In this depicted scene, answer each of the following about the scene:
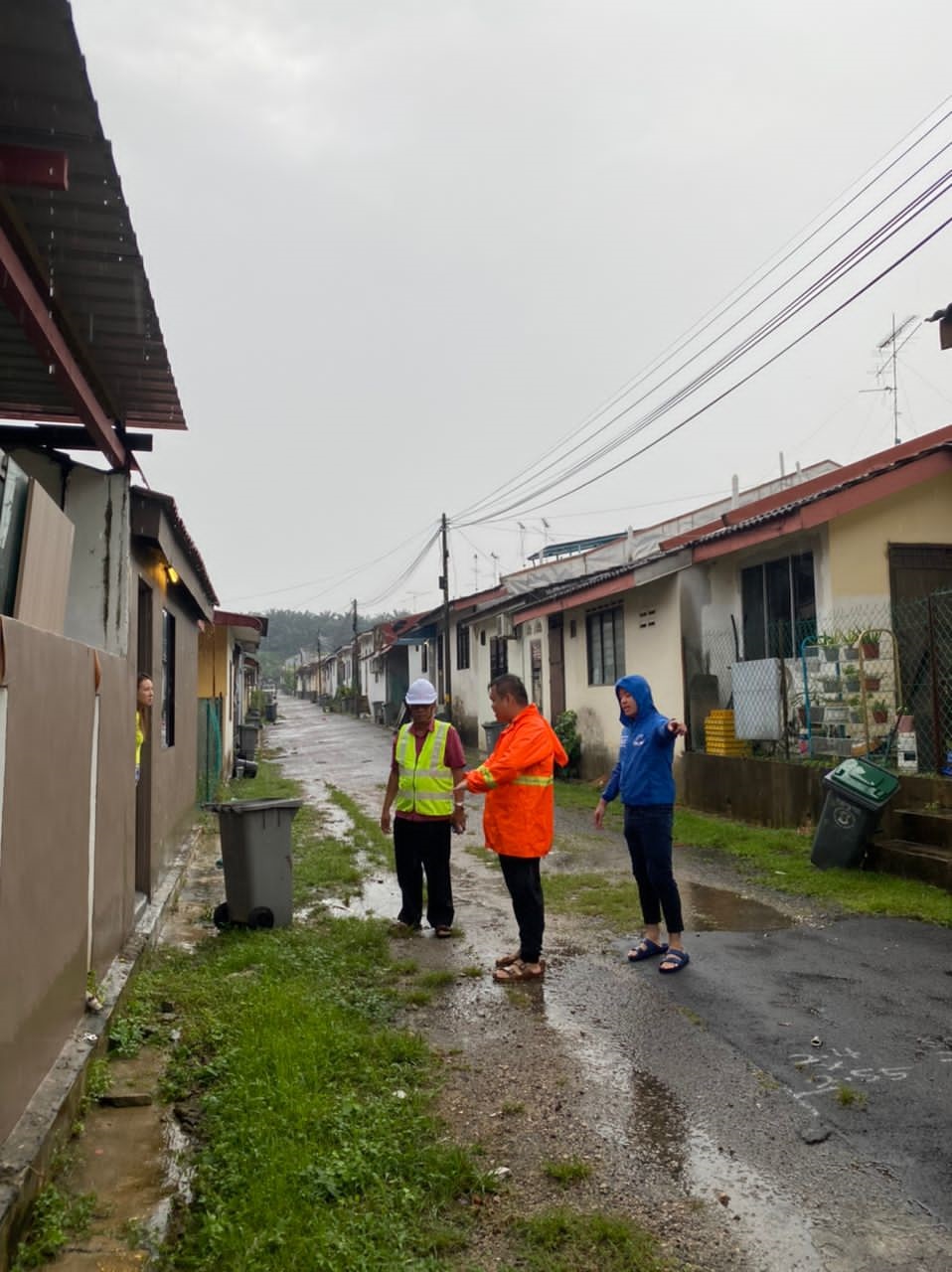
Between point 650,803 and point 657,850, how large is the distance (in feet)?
0.89

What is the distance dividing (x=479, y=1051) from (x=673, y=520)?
19.7 m

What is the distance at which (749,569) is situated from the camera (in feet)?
42.5

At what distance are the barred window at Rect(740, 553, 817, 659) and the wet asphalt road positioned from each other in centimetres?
512

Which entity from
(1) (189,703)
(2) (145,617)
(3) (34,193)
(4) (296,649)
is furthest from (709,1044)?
(4) (296,649)

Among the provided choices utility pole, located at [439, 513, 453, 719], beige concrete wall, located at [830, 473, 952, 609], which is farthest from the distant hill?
beige concrete wall, located at [830, 473, 952, 609]

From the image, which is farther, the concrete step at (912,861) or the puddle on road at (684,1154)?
the concrete step at (912,861)

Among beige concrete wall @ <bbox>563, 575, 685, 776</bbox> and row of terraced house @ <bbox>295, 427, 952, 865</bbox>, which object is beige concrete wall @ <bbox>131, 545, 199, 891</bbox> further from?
beige concrete wall @ <bbox>563, 575, 685, 776</bbox>

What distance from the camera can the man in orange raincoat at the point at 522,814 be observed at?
552 cm

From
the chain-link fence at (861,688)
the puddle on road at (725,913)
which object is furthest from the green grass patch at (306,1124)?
the chain-link fence at (861,688)

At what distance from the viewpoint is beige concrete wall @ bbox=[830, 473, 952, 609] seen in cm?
1084

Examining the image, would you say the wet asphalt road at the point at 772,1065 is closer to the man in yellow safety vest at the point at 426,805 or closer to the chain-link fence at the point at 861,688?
the man in yellow safety vest at the point at 426,805

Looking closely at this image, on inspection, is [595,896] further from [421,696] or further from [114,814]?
[114,814]

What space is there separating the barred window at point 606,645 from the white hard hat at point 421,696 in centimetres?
954

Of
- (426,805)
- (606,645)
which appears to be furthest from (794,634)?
(426,805)
